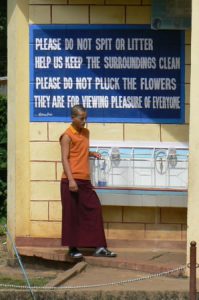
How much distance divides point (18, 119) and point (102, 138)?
0.94 m

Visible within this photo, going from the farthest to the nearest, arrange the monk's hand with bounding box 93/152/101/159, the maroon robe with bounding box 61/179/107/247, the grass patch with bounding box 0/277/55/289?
the monk's hand with bounding box 93/152/101/159 < the maroon robe with bounding box 61/179/107/247 < the grass patch with bounding box 0/277/55/289

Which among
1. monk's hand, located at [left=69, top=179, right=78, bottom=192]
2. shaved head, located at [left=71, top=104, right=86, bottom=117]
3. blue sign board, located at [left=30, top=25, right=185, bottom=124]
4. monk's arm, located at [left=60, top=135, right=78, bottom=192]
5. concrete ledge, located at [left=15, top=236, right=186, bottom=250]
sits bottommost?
concrete ledge, located at [left=15, top=236, right=186, bottom=250]

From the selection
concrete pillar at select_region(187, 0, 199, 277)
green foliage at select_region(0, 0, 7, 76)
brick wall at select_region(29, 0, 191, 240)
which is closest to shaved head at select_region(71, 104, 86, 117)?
brick wall at select_region(29, 0, 191, 240)

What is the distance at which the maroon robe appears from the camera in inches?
301

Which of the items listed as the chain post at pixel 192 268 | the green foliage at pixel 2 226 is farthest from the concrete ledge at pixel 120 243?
the chain post at pixel 192 268

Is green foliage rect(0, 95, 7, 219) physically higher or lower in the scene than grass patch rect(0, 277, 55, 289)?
higher

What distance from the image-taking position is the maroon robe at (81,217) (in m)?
7.66

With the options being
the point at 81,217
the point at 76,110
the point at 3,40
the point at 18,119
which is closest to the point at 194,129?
the point at 76,110

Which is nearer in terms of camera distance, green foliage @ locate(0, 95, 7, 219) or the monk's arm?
the monk's arm

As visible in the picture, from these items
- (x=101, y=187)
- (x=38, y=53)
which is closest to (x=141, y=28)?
(x=38, y=53)

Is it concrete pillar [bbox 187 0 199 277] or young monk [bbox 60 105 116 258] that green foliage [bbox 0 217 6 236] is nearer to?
young monk [bbox 60 105 116 258]

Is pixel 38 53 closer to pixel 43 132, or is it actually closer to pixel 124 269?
pixel 43 132

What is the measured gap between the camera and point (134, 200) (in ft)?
26.5

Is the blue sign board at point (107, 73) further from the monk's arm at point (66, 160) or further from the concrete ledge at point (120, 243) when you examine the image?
the concrete ledge at point (120, 243)
